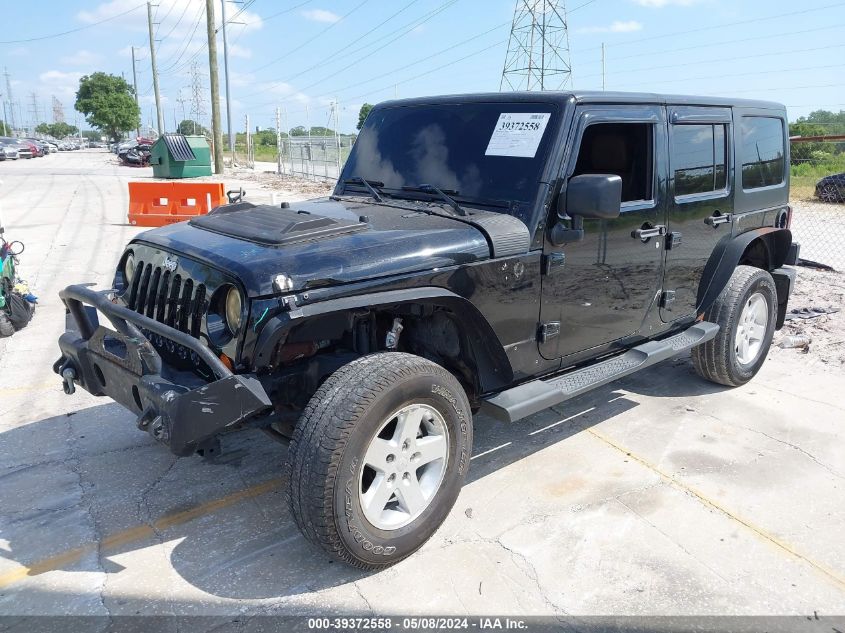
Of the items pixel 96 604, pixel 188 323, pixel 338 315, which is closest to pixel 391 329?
pixel 338 315

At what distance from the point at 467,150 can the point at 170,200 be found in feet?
35.1

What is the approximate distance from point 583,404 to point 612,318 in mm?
1103

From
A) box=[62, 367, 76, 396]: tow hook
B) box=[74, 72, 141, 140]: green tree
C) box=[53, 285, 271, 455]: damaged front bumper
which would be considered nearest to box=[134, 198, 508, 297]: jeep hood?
box=[53, 285, 271, 455]: damaged front bumper

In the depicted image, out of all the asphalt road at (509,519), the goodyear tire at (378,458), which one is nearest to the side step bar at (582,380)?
the goodyear tire at (378,458)

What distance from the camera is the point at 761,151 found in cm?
533

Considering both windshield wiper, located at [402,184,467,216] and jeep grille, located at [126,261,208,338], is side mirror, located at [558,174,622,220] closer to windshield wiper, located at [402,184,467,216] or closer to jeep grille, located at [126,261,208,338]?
windshield wiper, located at [402,184,467,216]

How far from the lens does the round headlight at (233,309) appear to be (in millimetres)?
2994

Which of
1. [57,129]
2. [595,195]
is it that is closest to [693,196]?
[595,195]

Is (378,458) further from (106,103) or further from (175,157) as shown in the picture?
(106,103)

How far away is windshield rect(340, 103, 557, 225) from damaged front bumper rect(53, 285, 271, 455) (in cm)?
172

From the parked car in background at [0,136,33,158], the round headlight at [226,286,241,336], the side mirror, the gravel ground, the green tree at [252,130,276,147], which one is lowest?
the gravel ground

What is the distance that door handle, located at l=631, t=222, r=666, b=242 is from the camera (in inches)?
165

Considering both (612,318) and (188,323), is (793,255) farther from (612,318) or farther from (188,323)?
(188,323)

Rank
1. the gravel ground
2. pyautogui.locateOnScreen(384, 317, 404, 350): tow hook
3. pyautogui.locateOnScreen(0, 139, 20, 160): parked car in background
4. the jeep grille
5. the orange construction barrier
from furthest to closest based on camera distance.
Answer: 1. pyautogui.locateOnScreen(0, 139, 20, 160): parked car in background
2. the orange construction barrier
3. the gravel ground
4. pyautogui.locateOnScreen(384, 317, 404, 350): tow hook
5. the jeep grille
